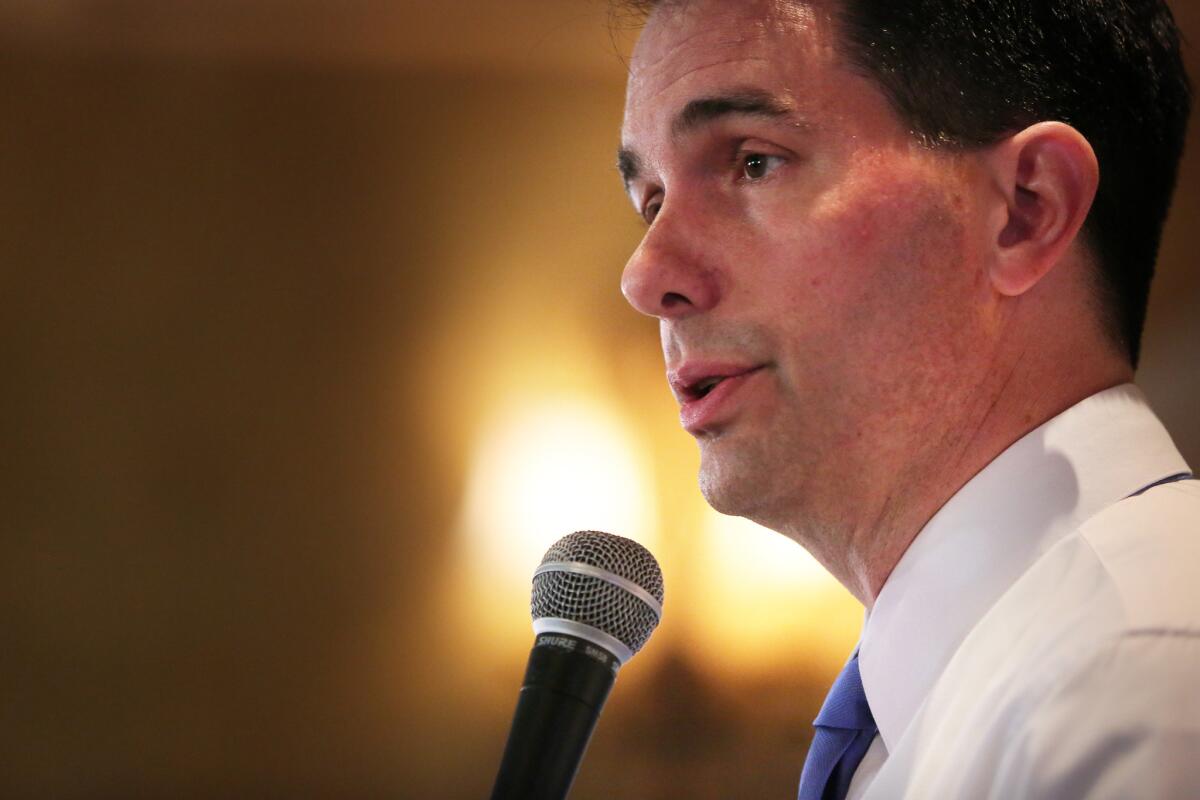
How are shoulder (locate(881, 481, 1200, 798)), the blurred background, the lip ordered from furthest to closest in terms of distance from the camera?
the blurred background, the lip, shoulder (locate(881, 481, 1200, 798))

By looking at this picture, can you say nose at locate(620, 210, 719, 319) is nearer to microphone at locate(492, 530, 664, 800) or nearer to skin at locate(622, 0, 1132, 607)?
skin at locate(622, 0, 1132, 607)

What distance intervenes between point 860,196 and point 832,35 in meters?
0.14

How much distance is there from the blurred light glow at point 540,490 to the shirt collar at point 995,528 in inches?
68.8

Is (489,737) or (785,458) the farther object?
(489,737)

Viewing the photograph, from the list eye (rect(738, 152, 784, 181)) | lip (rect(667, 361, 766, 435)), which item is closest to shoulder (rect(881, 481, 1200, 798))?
lip (rect(667, 361, 766, 435))

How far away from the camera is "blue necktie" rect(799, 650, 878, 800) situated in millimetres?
957

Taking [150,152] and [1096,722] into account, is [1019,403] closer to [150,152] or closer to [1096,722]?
[1096,722]

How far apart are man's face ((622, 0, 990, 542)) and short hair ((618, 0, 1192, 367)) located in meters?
0.03

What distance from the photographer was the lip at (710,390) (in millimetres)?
926

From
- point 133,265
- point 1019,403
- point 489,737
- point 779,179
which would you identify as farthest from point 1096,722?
point 133,265

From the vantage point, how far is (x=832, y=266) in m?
0.90

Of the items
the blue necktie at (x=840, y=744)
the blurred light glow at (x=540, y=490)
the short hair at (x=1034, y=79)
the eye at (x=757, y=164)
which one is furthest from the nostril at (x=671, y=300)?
the blurred light glow at (x=540, y=490)

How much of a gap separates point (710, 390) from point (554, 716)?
281mm

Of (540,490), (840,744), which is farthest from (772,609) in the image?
(840,744)
